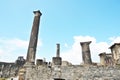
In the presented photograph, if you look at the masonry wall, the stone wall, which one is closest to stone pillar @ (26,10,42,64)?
the masonry wall

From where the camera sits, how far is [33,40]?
13938 mm

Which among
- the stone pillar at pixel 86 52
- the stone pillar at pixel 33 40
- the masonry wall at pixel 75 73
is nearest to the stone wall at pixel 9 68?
the stone pillar at pixel 33 40

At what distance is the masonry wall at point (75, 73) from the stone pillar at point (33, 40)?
177 cm

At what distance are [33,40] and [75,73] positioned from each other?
5101 millimetres

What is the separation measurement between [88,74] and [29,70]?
4.23 meters

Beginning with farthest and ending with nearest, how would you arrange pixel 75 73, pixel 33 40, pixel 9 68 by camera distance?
pixel 9 68, pixel 33 40, pixel 75 73

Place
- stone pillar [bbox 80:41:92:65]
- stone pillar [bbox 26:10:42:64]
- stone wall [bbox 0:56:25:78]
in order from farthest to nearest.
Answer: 1. stone wall [bbox 0:56:25:78]
2. stone pillar [bbox 80:41:92:65]
3. stone pillar [bbox 26:10:42:64]

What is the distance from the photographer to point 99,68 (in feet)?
36.1

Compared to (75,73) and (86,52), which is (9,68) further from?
(75,73)

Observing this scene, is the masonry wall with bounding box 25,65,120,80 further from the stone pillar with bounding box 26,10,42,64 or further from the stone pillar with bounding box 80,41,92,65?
the stone pillar with bounding box 80,41,92,65

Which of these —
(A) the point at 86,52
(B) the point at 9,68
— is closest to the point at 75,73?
(A) the point at 86,52

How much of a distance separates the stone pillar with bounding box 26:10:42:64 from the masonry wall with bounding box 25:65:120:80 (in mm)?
1773

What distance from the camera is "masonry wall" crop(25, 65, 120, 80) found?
1085 centimetres

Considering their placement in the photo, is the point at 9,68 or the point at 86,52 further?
the point at 9,68
